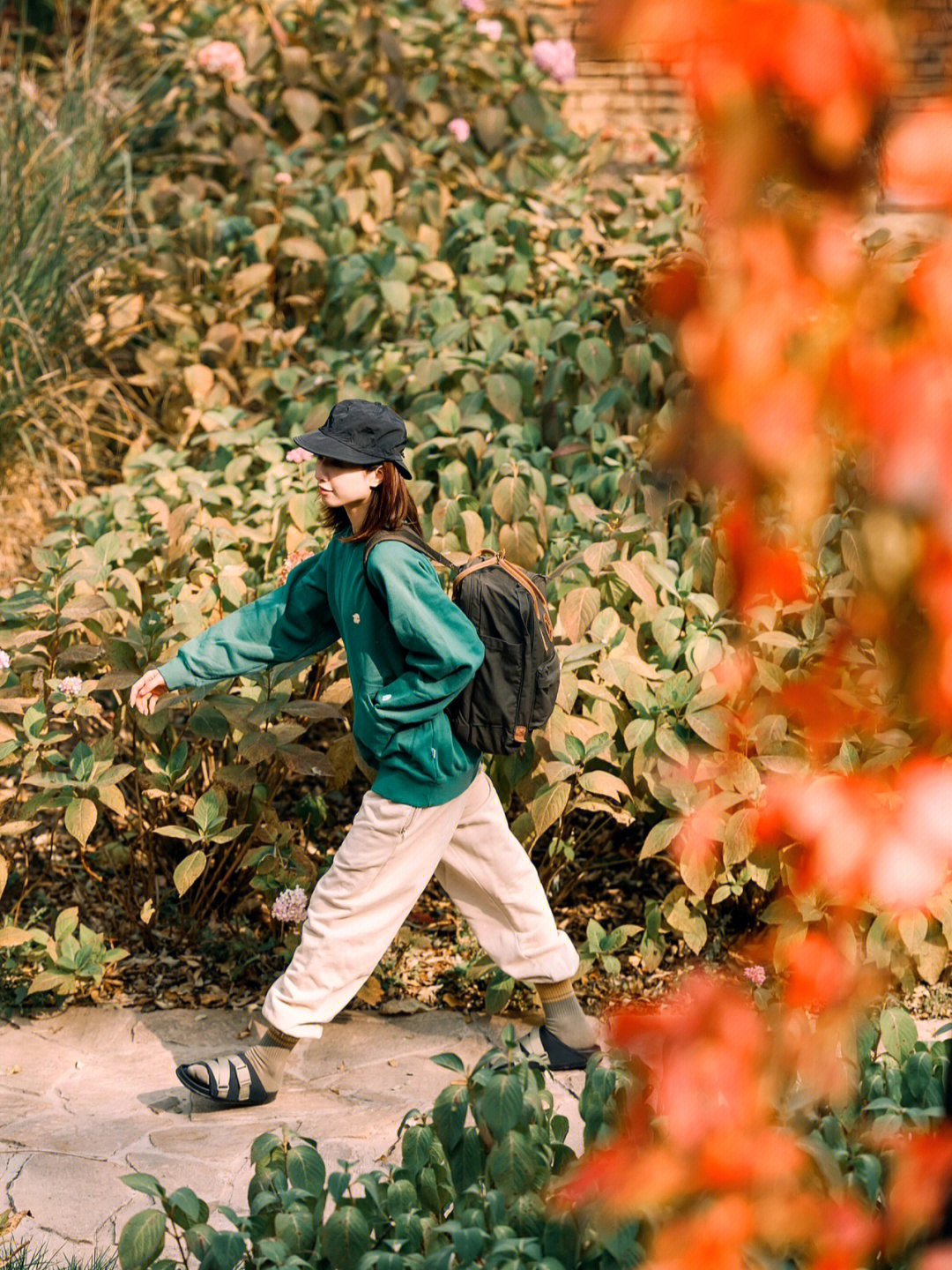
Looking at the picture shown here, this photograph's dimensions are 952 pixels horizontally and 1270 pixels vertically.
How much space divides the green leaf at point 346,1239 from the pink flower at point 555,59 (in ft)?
18.8

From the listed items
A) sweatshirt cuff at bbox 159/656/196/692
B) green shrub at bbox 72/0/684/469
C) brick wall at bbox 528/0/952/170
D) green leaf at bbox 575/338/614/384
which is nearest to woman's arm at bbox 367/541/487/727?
sweatshirt cuff at bbox 159/656/196/692

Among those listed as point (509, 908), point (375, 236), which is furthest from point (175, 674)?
point (375, 236)

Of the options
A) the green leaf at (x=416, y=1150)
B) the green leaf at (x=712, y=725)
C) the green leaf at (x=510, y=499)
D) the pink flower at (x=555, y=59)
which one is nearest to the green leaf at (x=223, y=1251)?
the green leaf at (x=416, y=1150)

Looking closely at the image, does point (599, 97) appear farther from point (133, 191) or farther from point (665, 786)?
point (665, 786)

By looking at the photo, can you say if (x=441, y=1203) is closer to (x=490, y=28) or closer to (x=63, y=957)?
(x=63, y=957)

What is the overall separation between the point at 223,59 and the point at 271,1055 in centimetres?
476

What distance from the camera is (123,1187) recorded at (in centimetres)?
284

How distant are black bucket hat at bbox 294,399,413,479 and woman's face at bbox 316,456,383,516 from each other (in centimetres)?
2

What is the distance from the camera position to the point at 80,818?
132 inches

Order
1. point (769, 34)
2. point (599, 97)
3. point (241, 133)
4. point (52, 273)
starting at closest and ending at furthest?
point (769, 34)
point (52, 273)
point (241, 133)
point (599, 97)

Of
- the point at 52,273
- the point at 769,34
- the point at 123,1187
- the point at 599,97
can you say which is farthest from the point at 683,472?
the point at 599,97

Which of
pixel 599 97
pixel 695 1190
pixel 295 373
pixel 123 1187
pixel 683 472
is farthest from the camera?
pixel 599 97

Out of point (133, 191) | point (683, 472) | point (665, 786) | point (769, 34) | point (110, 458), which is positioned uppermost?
point (769, 34)

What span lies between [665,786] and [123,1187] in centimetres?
151
